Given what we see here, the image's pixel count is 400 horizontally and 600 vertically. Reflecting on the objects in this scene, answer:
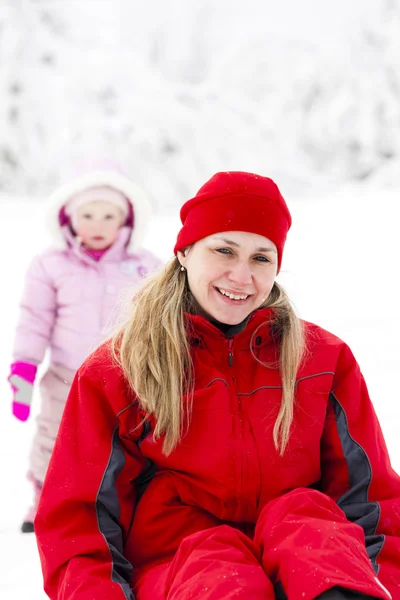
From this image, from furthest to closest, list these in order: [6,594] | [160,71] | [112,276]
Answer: [160,71], [112,276], [6,594]

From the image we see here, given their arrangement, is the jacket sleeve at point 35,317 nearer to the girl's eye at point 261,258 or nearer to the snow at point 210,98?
the girl's eye at point 261,258

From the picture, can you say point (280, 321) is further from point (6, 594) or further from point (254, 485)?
point (6, 594)

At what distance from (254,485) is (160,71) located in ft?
54.1

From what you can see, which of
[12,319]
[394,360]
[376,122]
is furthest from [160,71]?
[394,360]

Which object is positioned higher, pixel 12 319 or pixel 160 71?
pixel 160 71

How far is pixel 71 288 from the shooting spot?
9.78 ft

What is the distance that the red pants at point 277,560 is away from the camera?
3.95ft

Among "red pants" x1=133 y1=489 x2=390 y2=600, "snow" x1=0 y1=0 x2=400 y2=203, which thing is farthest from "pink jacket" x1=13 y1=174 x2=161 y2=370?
"snow" x1=0 y1=0 x2=400 y2=203

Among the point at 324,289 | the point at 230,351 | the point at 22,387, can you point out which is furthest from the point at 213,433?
the point at 324,289

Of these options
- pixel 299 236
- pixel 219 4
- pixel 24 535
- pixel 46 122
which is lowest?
Answer: pixel 24 535

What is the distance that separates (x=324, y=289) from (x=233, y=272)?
6.20m

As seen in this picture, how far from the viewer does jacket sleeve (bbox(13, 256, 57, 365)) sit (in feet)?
9.77

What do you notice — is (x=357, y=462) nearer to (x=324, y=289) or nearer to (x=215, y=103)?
(x=324, y=289)

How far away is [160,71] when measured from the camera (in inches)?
663
